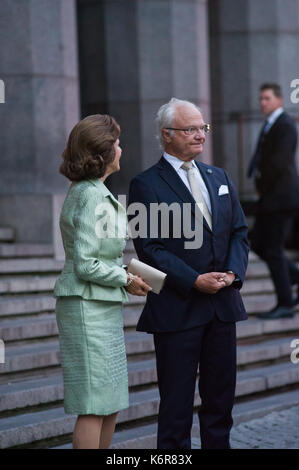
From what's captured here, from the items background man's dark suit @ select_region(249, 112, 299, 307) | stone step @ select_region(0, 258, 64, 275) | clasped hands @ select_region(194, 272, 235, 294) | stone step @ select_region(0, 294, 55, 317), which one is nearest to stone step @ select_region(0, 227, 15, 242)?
stone step @ select_region(0, 258, 64, 275)

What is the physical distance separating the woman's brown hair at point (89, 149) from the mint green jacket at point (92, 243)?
7 cm

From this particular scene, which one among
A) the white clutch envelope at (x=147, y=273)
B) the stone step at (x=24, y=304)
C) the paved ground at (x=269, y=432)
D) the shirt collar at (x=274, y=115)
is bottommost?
the paved ground at (x=269, y=432)

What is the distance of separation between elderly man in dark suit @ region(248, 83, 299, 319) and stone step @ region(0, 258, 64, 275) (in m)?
1.78

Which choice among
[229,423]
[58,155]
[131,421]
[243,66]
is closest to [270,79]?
[243,66]

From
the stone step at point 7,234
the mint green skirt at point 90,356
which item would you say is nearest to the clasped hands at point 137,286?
the mint green skirt at point 90,356

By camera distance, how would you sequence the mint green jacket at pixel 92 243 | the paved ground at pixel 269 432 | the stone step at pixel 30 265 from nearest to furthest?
the mint green jacket at pixel 92 243, the paved ground at pixel 269 432, the stone step at pixel 30 265

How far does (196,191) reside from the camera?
4914mm

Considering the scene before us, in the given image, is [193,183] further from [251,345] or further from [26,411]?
[251,345]

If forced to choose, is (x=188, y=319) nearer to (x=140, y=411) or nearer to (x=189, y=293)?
(x=189, y=293)

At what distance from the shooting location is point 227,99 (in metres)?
13.0

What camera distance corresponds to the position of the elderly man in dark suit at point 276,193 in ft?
27.5

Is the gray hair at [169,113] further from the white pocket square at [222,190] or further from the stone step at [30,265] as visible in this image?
the stone step at [30,265]

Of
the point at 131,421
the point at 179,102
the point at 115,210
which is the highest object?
the point at 179,102
